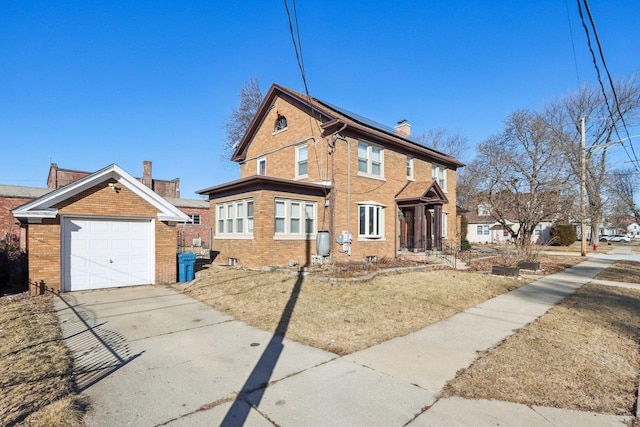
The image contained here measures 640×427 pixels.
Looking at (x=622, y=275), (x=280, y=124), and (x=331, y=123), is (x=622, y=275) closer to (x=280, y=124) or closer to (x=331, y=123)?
(x=331, y=123)

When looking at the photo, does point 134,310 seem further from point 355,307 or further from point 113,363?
point 355,307

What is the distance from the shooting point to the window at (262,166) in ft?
63.0

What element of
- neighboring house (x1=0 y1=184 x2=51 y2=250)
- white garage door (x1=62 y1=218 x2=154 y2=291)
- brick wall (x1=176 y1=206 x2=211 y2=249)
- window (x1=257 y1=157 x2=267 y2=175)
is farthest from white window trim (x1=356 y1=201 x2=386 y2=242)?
neighboring house (x1=0 y1=184 x2=51 y2=250)

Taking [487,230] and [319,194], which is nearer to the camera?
[319,194]

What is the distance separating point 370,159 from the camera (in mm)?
16750

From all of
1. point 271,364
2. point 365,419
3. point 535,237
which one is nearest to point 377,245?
point 271,364

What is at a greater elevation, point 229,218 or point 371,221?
point 229,218

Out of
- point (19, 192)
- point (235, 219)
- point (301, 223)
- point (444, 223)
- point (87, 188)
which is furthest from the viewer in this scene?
point (19, 192)

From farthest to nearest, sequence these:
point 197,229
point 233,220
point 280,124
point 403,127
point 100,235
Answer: point 197,229 < point 403,127 < point 280,124 < point 233,220 < point 100,235

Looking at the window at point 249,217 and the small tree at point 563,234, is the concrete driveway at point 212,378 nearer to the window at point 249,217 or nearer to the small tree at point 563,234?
the window at point 249,217

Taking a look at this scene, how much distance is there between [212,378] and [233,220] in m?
11.7

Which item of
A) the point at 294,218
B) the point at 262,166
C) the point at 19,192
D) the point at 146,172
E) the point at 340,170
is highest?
the point at 146,172

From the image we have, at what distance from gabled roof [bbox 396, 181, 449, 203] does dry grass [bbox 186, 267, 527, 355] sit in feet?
17.5

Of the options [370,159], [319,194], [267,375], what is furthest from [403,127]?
[267,375]
